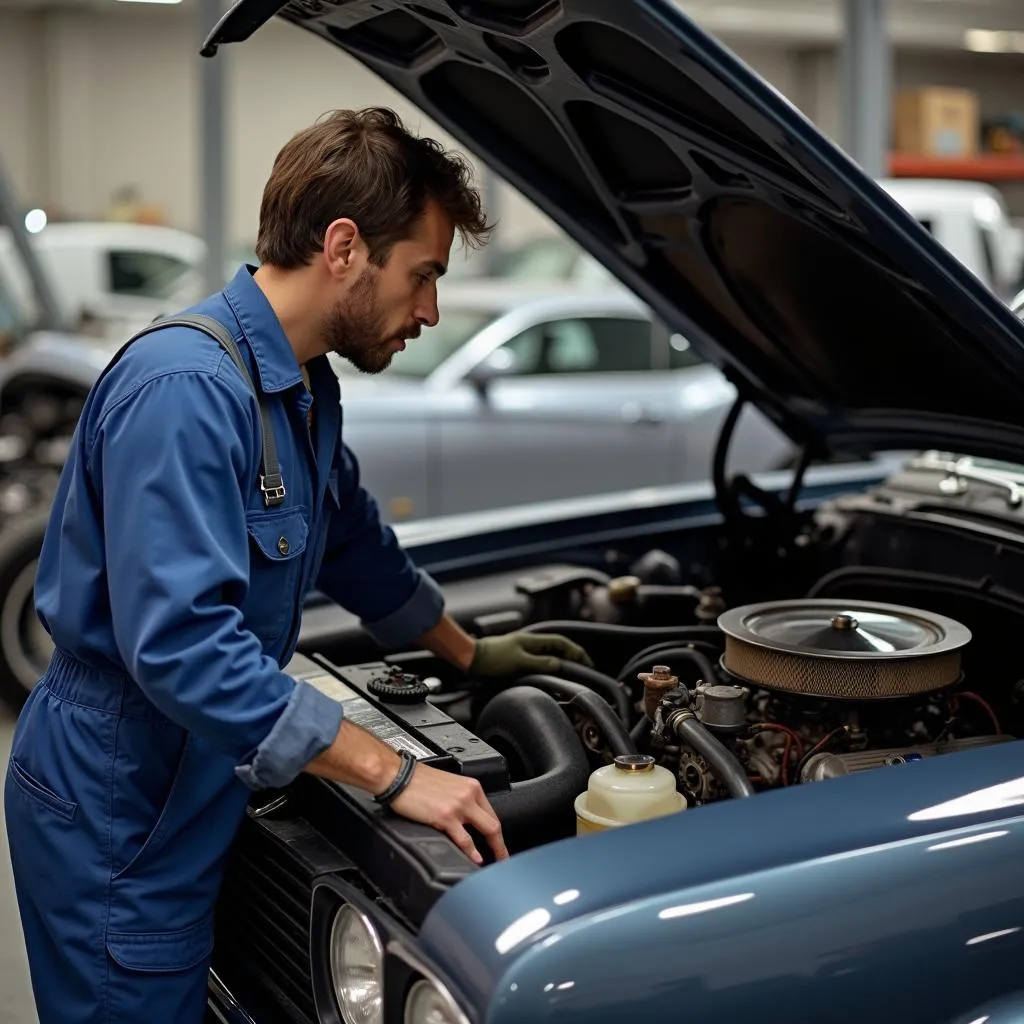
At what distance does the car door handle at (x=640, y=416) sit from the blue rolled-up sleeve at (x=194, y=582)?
15.9 ft

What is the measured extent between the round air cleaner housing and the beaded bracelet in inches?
23.5

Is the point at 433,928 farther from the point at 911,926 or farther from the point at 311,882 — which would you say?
the point at 911,926

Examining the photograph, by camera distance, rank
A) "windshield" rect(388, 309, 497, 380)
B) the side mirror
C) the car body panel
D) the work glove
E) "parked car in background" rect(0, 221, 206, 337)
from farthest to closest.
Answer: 1. "parked car in background" rect(0, 221, 206, 337)
2. "windshield" rect(388, 309, 497, 380)
3. the side mirror
4. the car body panel
5. the work glove

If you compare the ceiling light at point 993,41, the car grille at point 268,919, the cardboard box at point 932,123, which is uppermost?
the ceiling light at point 993,41

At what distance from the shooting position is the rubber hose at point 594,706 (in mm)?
1912

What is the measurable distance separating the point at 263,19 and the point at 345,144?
8.0 inches

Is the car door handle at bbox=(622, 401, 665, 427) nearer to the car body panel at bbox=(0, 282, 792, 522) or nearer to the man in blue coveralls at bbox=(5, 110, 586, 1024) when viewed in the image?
the car body panel at bbox=(0, 282, 792, 522)

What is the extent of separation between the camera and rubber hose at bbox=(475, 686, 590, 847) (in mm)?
1774

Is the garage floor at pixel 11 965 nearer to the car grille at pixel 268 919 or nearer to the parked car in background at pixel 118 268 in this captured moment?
the car grille at pixel 268 919

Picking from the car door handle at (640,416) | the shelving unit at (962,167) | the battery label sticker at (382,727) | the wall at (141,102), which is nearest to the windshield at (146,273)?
the wall at (141,102)

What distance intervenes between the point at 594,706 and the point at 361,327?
642 mm

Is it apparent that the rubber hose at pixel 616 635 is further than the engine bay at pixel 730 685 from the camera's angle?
Yes

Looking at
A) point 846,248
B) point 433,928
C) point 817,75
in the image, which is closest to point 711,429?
point 846,248

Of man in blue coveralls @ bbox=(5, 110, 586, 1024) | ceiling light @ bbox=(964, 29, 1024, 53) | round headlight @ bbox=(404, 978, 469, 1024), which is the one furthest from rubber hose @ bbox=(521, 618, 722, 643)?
ceiling light @ bbox=(964, 29, 1024, 53)
